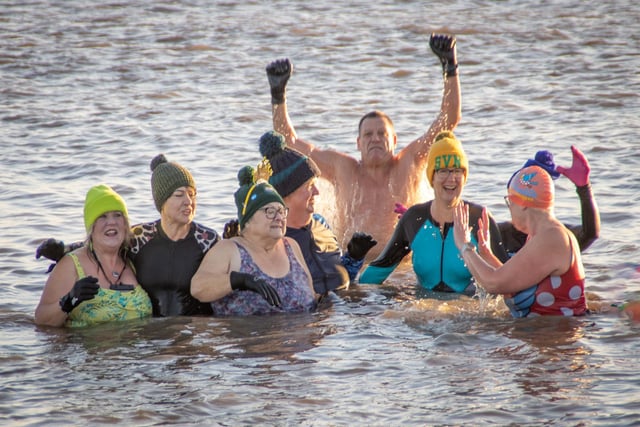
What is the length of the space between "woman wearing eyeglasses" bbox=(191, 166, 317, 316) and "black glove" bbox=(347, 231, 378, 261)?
560mm

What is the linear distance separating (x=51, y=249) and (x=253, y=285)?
4.77 ft

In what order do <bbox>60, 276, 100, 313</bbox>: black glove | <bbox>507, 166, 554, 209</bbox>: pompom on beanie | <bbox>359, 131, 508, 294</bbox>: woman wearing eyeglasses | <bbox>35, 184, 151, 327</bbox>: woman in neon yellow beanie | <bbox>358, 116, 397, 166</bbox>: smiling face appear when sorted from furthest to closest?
<bbox>358, 116, 397, 166</bbox>: smiling face
<bbox>359, 131, 508, 294</bbox>: woman wearing eyeglasses
<bbox>35, 184, 151, 327</bbox>: woman in neon yellow beanie
<bbox>507, 166, 554, 209</bbox>: pompom on beanie
<bbox>60, 276, 100, 313</bbox>: black glove

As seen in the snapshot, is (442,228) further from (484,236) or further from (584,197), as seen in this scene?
(584,197)

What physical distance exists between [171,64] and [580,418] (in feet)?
44.9

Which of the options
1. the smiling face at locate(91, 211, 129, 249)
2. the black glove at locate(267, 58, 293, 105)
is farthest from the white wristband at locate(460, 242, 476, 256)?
the black glove at locate(267, 58, 293, 105)

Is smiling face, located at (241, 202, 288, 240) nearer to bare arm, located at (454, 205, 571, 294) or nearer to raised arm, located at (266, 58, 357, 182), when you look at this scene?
bare arm, located at (454, 205, 571, 294)

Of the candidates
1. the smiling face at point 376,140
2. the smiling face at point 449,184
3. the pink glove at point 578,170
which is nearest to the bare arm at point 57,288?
the smiling face at point 449,184

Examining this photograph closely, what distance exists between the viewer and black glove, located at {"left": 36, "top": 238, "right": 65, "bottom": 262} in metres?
7.38

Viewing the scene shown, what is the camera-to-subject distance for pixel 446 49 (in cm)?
922

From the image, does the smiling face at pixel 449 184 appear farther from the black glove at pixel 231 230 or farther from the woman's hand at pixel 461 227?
the black glove at pixel 231 230

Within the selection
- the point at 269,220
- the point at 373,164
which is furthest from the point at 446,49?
the point at 269,220

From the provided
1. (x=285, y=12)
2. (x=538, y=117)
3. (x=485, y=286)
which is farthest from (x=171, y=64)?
(x=485, y=286)

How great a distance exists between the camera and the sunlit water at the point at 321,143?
6340mm

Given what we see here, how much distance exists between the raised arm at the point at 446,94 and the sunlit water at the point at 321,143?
1310mm
